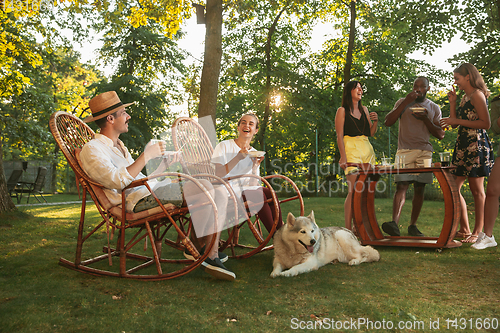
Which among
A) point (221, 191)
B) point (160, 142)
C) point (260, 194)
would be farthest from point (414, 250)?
point (160, 142)

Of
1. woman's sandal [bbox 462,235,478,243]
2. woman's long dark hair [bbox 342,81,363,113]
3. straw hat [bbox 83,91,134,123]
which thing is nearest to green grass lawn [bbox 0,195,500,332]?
woman's sandal [bbox 462,235,478,243]

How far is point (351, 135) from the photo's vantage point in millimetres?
3809

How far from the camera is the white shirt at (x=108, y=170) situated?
240 cm

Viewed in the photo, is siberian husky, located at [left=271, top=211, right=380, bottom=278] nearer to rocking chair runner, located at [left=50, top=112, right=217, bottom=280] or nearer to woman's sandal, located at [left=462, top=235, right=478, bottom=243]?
rocking chair runner, located at [left=50, top=112, right=217, bottom=280]

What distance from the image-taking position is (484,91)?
3.67 metres

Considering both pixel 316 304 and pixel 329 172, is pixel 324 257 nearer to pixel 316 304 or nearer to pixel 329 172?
pixel 316 304

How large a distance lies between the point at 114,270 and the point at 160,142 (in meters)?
1.15

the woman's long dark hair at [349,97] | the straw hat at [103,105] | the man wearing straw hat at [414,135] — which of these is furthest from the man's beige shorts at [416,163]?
the straw hat at [103,105]

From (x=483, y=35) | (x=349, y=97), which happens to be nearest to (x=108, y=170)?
(x=349, y=97)

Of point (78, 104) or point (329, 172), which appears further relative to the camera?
point (78, 104)

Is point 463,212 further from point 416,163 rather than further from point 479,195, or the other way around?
point 416,163

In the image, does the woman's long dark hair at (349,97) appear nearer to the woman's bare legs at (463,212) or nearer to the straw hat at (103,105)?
the woman's bare legs at (463,212)

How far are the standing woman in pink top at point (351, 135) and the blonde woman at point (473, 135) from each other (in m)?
0.86

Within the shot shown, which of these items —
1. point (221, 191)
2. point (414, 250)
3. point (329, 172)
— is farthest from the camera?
point (329, 172)
